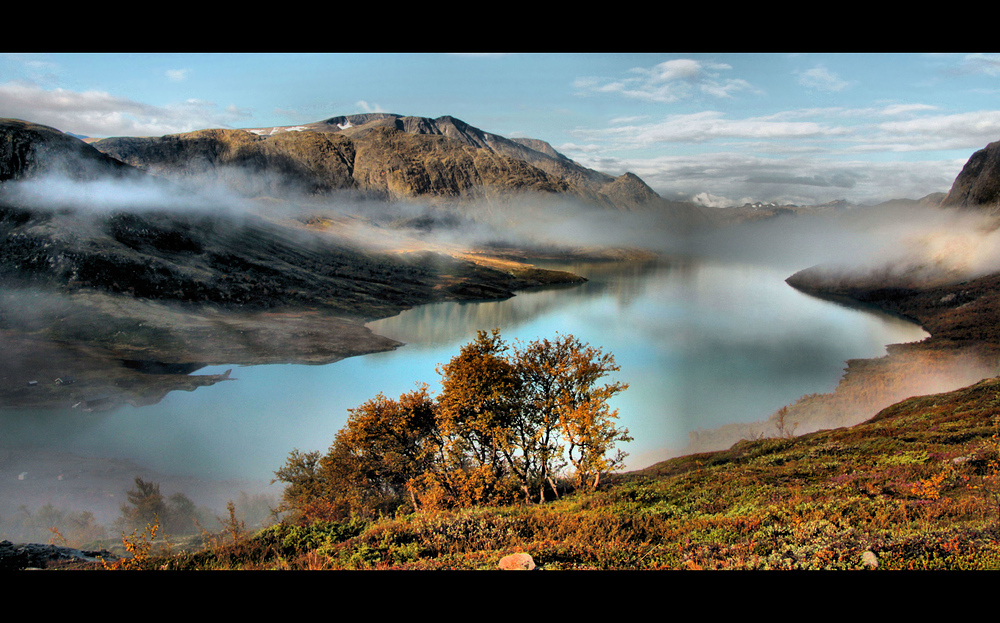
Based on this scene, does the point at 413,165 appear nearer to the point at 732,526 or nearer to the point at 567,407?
the point at 567,407

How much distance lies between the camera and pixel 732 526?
7863mm

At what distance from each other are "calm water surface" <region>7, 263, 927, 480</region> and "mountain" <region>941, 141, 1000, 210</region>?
270 inches

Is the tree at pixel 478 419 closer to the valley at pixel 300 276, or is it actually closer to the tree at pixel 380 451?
the tree at pixel 380 451

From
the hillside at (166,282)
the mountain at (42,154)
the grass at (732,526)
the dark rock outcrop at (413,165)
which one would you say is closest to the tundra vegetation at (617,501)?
the grass at (732,526)

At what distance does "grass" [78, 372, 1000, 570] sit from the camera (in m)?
6.46

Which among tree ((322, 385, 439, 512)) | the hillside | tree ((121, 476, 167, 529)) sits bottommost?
tree ((121, 476, 167, 529))

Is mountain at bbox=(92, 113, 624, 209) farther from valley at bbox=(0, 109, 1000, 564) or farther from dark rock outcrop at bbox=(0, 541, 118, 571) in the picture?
dark rock outcrop at bbox=(0, 541, 118, 571)

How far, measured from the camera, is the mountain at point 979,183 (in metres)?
14.4

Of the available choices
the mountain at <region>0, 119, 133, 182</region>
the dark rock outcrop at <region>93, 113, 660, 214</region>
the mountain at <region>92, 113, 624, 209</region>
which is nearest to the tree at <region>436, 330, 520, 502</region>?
the dark rock outcrop at <region>93, 113, 660, 214</region>

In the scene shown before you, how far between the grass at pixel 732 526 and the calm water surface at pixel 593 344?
3.33 m

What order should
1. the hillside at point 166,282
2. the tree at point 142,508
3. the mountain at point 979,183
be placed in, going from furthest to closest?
the mountain at point 979,183
the hillside at point 166,282
the tree at point 142,508

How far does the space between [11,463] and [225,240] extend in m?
13.6
